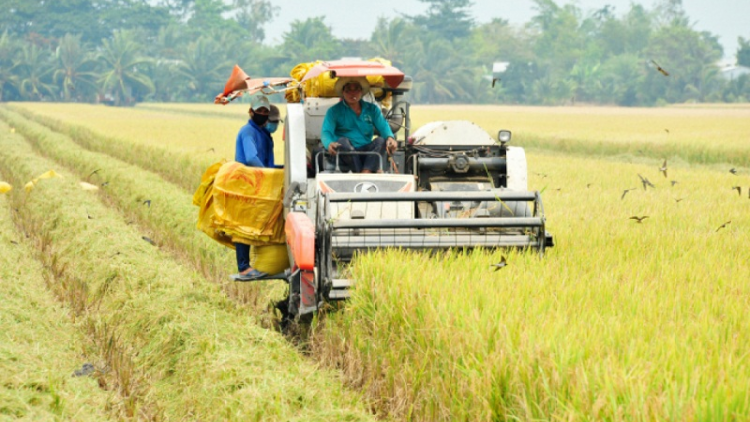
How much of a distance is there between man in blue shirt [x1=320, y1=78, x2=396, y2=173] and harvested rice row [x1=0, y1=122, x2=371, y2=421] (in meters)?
1.54

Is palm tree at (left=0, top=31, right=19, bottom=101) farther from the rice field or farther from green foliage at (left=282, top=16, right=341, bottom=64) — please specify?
the rice field

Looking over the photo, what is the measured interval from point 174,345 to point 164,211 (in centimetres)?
603

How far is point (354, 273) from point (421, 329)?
114 centimetres

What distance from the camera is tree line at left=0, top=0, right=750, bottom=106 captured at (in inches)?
3184

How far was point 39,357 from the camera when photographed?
574cm

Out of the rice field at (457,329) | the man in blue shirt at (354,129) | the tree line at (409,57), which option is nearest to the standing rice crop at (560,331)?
the rice field at (457,329)

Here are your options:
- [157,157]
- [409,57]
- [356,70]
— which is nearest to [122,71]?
[409,57]

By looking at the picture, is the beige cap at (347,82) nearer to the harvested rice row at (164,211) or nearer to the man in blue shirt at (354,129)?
the man in blue shirt at (354,129)

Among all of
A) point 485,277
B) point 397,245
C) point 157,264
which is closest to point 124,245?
point 157,264

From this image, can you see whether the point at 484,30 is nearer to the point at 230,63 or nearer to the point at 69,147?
the point at 230,63

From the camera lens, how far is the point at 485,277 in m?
5.27

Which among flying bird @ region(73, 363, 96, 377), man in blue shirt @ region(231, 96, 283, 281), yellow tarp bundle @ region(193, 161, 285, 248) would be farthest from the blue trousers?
flying bird @ region(73, 363, 96, 377)

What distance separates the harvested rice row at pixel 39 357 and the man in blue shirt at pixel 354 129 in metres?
2.49

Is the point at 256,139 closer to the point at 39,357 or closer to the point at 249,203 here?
the point at 249,203
